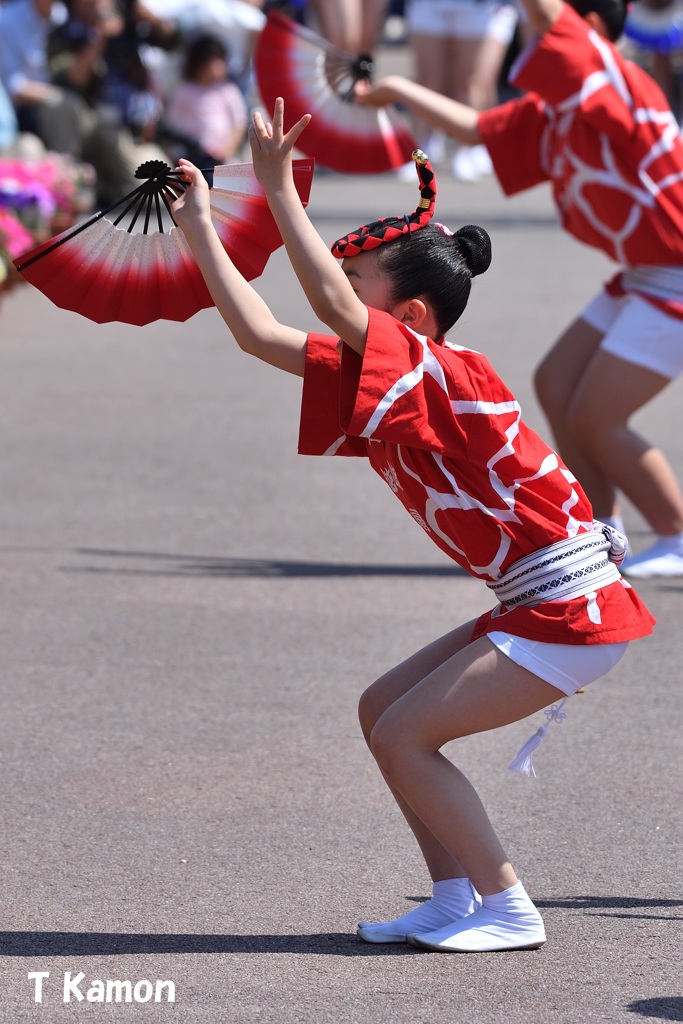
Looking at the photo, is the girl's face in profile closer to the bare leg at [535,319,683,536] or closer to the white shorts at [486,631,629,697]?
the white shorts at [486,631,629,697]

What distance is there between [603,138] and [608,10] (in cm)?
53

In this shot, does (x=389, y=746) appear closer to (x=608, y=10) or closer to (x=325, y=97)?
(x=325, y=97)

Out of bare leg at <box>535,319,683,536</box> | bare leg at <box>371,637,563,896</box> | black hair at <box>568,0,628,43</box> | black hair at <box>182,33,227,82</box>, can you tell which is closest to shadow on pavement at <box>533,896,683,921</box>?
bare leg at <box>371,637,563,896</box>

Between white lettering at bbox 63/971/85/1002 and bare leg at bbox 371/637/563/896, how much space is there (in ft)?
2.27

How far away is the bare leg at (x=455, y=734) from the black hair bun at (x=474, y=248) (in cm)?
74

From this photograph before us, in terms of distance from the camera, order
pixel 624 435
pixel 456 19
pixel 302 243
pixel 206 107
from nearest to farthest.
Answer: pixel 302 243 < pixel 624 435 < pixel 206 107 < pixel 456 19

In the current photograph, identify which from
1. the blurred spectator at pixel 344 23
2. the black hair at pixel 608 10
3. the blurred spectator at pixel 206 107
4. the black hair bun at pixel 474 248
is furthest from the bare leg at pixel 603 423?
the blurred spectator at pixel 344 23

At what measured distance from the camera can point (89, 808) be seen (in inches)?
160

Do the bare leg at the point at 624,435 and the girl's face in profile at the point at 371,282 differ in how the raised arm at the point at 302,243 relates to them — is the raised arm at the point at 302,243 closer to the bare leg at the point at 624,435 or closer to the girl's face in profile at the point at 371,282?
the girl's face in profile at the point at 371,282

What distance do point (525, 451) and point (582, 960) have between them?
982 millimetres

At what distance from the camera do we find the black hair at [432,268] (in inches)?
130

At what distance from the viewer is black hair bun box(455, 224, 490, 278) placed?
11.1 ft

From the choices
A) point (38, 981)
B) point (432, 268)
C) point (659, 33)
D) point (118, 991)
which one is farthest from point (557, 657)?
point (659, 33)

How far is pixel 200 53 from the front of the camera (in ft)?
43.0
